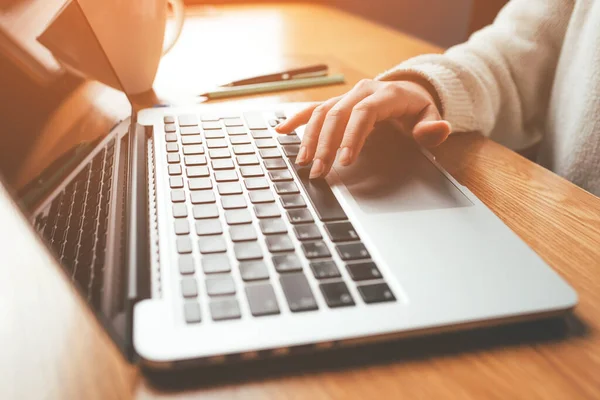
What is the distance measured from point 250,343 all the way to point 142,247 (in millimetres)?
117

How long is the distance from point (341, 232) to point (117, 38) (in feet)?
1.48

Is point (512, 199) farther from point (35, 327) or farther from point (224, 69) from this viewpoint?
point (224, 69)

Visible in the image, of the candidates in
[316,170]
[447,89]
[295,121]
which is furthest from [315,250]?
[447,89]

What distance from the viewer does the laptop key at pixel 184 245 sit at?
0.33m

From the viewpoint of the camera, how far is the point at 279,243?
1.12 ft

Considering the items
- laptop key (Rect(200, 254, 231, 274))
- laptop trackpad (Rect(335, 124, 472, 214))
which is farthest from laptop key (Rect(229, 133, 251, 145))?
laptop key (Rect(200, 254, 231, 274))

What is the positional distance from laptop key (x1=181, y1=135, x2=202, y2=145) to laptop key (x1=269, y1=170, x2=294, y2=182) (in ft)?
0.35

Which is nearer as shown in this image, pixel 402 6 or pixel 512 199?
pixel 512 199

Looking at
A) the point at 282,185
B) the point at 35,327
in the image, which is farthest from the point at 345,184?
the point at 35,327

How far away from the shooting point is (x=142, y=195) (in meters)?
0.41

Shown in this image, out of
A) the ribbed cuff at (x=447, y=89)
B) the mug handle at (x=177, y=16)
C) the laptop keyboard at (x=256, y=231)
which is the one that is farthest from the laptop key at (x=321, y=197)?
the mug handle at (x=177, y=16)

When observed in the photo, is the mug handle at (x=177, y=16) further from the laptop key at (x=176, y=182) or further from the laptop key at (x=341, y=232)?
the laptop key at (x=341, y=232)

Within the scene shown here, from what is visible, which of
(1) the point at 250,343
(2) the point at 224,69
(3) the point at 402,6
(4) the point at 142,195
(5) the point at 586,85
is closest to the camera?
(1) the point at 250,343

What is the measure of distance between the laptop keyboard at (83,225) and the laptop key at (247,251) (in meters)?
0.09
